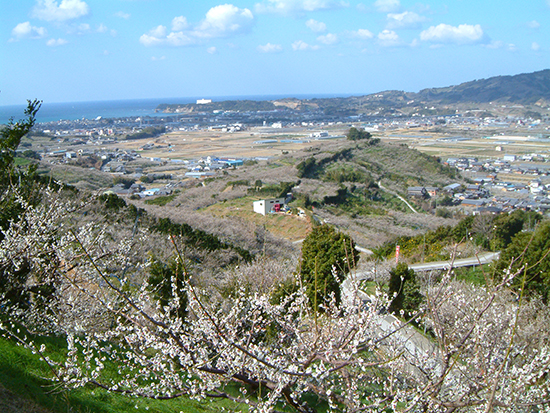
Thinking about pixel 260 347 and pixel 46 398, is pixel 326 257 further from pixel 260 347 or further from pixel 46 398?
pixel 46 398

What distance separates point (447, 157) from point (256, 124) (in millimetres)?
Result: 73151

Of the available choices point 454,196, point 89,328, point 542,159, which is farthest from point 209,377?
point 542,159

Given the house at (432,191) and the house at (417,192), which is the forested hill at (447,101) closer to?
the house at (432,191)

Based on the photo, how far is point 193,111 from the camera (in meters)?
178

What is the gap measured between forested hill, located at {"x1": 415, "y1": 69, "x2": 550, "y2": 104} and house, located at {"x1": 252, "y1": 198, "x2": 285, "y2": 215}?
528 feet

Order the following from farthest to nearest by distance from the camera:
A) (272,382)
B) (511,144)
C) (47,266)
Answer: (511,144), (47,266), (272,382)

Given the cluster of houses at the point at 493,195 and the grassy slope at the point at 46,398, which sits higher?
the grassy slope at the point at 46,398

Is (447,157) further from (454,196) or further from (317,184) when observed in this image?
(317,184)

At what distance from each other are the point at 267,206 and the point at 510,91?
183279mm

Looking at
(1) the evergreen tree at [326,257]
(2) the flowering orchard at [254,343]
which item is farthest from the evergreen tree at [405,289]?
(2) the flowering orchard at [254,343]

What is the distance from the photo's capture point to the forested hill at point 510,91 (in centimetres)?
16500

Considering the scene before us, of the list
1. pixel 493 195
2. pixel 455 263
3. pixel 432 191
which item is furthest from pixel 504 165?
pixel 455 263

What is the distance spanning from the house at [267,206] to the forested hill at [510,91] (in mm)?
160832

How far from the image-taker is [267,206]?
1164 inches
